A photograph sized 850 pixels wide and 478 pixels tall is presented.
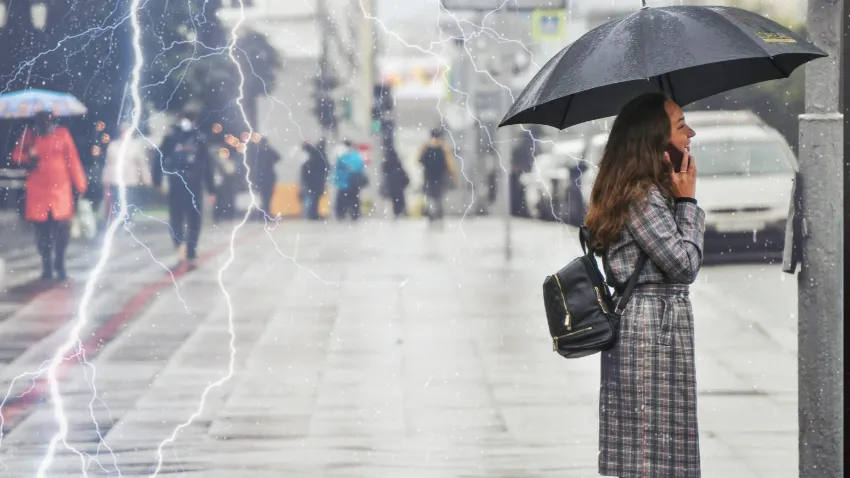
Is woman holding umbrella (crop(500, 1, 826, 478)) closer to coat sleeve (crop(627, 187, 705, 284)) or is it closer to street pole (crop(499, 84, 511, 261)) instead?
coat sleeve (crop(627, 187, 705, 284))

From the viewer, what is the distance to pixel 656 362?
349 cm

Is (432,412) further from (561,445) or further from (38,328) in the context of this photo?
(38,328)

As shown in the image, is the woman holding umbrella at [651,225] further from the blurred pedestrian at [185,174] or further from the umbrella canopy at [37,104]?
the umbrella canopy at [37,104]

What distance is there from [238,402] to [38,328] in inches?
39.1

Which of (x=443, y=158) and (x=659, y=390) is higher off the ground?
(x=443, y=158)

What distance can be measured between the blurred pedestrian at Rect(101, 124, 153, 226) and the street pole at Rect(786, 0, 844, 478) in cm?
301

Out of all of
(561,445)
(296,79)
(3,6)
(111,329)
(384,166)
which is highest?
(3,6)

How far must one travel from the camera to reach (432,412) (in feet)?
18.4

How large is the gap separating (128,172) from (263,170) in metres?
0.63

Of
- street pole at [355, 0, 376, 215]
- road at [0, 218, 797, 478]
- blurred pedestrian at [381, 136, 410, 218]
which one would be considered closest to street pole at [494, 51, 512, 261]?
road at [0, 218, 797, 478]

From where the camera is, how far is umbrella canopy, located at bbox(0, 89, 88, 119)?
554cm

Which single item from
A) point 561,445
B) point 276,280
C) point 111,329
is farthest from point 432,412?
point 111,329

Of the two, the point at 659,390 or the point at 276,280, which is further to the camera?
the point at 276,280

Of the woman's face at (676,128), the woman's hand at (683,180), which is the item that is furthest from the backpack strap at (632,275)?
the woman's face at (676,128)
